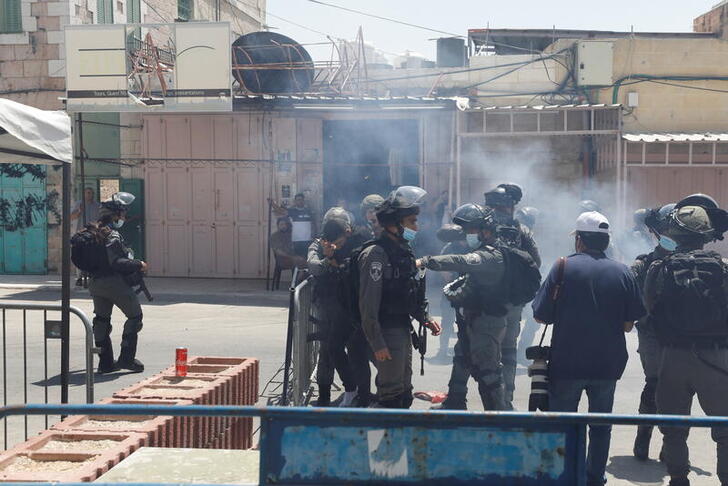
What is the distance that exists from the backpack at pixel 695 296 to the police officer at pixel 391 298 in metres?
1.64

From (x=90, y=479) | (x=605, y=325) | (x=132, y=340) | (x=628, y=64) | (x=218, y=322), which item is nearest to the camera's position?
(x=90, y=479)

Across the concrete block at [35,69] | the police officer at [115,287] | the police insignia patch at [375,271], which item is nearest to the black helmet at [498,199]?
the police insignia patch at [375,271]

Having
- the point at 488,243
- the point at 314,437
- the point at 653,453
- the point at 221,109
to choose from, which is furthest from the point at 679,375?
the point at 221,109

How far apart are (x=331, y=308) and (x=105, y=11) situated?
45.5ft

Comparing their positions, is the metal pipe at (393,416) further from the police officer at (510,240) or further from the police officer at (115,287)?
the police officer at (115,287)

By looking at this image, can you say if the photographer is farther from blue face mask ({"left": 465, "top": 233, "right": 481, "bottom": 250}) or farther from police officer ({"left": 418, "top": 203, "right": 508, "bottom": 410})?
blue face mask ({"left": 465, "top": 233, "right": 481, "bottom": 250})

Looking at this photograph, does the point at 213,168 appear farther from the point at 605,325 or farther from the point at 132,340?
the point at 605,325

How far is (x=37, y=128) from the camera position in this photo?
530 cm

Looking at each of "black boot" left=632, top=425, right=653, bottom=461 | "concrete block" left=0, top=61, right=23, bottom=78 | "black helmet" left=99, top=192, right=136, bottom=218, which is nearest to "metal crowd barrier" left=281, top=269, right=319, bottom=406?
"black helmet" left=99, top=192, right=136, bottom=218

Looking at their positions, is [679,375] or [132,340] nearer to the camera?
[679,375]

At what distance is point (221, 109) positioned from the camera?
15.5 meters

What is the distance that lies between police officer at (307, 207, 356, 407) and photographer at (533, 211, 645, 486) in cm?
218

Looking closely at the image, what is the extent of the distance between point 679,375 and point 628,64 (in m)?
12.9

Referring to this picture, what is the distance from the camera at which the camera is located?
5172 mm
